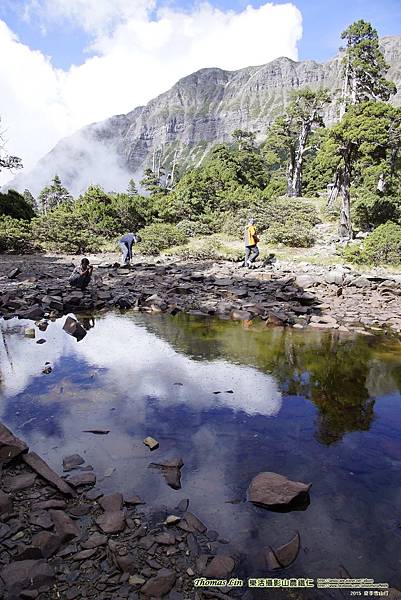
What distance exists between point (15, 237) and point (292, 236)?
623 inches

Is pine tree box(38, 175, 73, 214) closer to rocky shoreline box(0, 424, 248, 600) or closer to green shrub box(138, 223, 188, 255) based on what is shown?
green shrub box(138, 223, 188, 255)

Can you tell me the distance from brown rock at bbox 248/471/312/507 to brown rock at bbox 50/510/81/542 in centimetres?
169

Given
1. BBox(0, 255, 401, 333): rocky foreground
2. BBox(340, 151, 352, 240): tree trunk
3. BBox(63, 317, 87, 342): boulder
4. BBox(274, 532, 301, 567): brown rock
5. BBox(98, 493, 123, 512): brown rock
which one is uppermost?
BBox(340, 151, 352, 240): tree trunk

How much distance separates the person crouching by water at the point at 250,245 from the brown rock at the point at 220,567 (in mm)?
15703

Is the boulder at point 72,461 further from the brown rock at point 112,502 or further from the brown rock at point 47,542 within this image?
the brown rock at point 47,542

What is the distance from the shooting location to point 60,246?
24578 mm

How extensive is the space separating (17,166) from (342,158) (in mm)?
19888

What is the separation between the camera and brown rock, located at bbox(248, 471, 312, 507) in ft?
13.0

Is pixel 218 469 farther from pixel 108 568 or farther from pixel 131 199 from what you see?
pixel 131 199

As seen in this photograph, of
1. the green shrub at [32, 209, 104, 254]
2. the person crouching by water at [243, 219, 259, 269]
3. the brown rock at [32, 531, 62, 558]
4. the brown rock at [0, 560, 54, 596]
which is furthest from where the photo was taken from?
the green shrub at [32, 209, 104, 254]

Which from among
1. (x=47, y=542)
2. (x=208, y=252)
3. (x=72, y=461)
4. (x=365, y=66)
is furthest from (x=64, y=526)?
(x=365, y=66)

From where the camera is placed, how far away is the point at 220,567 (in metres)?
3.19

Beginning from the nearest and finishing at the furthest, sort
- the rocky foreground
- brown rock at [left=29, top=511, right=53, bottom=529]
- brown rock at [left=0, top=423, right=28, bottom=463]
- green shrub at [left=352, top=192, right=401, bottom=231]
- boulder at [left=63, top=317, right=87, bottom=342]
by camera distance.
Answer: brown rock at [left=29, top=511, right=53, bottom=529], brown rock at [left=0, top=423, right=28, bottom=463], boulder at [left=63, top=317, right=87, bottom=342], the rocky foreground, green shrub at [left=352, top=192, right=401, bottom=231]

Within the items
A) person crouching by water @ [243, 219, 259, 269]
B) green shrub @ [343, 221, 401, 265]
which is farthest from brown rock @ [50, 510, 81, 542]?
green shrub @ [343, 221, 401, 265]
